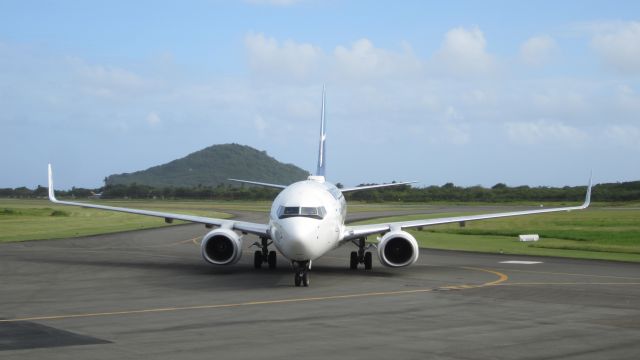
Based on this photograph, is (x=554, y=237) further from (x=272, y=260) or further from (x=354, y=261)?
(x=272, y=260)

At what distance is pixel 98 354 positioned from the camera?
13.2 m

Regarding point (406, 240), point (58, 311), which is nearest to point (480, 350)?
point (58, 311)

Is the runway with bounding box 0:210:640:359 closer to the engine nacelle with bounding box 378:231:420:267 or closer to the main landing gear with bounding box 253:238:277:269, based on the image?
the engine nacelle with bounding box 378:231:420:267

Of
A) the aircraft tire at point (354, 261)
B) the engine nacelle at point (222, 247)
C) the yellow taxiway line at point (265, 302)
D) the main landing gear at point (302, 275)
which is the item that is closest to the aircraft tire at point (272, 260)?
the engine nacelle at point (222, 247)

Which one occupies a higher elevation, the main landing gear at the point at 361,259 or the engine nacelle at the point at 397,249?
the engine nacelle at the point at 397,249

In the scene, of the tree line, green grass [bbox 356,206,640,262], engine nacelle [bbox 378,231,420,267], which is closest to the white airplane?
engine nacelle [bbox 378,231,420,267]

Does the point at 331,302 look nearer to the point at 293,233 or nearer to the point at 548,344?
the point at 293,233

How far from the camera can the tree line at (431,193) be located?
125 meters

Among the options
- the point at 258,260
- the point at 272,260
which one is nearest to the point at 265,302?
the point at 272,260

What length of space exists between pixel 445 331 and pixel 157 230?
43.6 meters

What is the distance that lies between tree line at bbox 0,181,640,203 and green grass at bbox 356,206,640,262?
60.0m

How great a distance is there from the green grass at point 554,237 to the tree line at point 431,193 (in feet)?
197

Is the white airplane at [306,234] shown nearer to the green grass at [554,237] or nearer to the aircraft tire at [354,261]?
the aircraft tire at [354,261]

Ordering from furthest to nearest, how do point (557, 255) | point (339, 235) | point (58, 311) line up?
1. point (557, 255)
2. point (339, 235)
3. point (58, 311)
